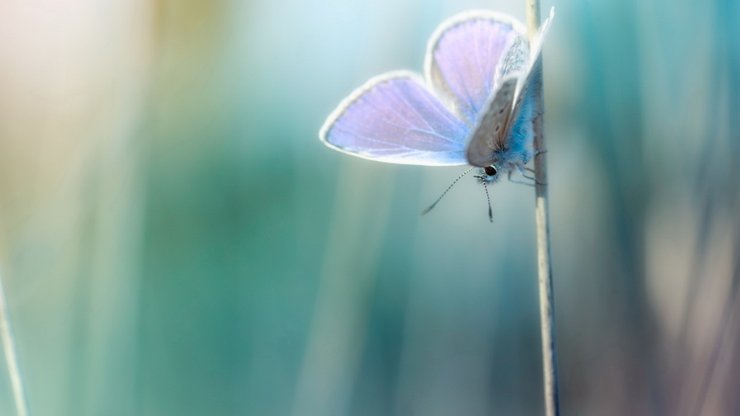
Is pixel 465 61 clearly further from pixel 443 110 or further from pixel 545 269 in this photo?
pixel 545 269

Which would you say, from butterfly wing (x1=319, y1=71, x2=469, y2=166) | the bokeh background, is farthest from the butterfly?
the bokeh background

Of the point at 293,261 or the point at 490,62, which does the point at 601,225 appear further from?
the point at 293,261

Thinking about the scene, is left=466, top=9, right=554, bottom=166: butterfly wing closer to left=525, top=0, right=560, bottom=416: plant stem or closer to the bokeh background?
left=525, top=0, right=560, bottom=416: plant stem

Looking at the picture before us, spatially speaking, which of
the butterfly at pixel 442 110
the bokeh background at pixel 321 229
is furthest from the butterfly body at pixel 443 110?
the bokeh background at pixel 321 229

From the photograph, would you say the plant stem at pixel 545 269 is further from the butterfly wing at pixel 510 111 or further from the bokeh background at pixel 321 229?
the bokeh background at pixel 321 229

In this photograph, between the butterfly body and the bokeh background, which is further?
the bokeh background

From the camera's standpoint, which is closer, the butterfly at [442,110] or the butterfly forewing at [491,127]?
the butterfly forewing at [491,127]
